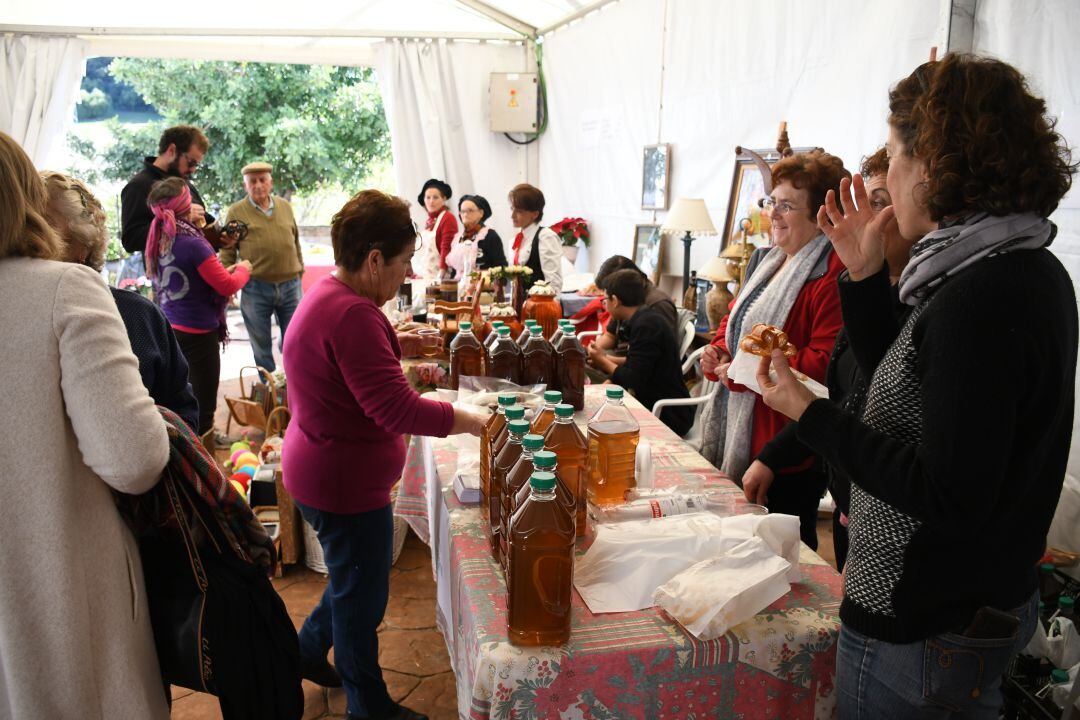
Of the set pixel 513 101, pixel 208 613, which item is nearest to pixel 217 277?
pixel 208 613

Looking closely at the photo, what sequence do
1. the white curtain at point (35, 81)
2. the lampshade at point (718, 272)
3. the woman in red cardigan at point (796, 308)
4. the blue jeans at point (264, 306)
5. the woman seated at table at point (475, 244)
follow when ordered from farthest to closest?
the white curtain at point (35, 81), the blue jeans at point (264, 306), the woman seated at table at point (475, 244), the lampshade at point (718, 272), the woman in red cardigan at point (796, 308)

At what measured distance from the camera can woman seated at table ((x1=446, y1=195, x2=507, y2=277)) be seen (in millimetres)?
4512

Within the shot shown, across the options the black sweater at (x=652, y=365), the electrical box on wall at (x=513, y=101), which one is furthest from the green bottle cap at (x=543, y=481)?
the electrical box on wall at (x=513, y=101)

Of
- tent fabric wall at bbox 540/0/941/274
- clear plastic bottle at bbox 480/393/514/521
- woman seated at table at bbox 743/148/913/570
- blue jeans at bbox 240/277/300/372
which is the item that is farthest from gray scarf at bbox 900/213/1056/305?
blue jeans at bbox 240/277/300/372

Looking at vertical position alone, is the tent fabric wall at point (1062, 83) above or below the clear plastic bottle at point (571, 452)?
above

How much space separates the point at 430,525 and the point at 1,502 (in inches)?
46.9

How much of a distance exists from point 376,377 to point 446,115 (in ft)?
20.2

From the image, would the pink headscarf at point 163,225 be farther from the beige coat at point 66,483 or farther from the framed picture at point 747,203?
the framed picture at point 747,203

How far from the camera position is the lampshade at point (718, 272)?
3.83 metres

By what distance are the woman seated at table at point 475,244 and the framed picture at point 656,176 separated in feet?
3.95

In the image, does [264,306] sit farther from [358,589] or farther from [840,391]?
[840,391]

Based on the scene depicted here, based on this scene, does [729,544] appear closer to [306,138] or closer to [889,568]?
[889,568]

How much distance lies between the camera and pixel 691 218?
4266 mm

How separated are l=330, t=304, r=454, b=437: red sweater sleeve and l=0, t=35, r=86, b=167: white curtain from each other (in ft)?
20.0
